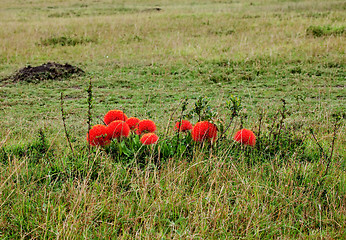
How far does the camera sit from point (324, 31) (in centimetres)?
1185

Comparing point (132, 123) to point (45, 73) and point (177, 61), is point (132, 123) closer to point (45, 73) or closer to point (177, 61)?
point (45, 73)

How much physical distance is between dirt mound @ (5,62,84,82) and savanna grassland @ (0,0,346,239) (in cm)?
24

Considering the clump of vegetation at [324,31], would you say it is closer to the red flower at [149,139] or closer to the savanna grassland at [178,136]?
the savanna grassland at [178,136]

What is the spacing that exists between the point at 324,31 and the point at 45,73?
30.7ft

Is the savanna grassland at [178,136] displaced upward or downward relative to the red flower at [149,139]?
downward

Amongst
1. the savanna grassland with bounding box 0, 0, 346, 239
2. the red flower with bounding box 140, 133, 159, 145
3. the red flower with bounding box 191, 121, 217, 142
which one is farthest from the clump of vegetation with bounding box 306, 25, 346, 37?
the red flower with bounding box 140, 133, 159, 145

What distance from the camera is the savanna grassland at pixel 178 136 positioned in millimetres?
2361

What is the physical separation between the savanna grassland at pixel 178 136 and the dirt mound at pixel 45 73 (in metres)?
0.24

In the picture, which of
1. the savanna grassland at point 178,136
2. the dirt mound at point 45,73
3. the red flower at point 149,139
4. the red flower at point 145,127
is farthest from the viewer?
the dirt mound at point 45,73

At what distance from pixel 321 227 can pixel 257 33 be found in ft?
38.9

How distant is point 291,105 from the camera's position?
6.10 meters

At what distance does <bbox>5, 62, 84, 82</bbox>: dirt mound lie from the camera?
862 centimetres

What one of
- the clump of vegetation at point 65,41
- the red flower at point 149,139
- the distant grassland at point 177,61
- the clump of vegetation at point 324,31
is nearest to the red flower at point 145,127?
the red flower at point 149,139

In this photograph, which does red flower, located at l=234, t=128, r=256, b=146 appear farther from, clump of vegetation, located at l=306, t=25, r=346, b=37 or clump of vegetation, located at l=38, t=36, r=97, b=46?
clump of vegetation, located at l=38, t=36, r=97, b=46
